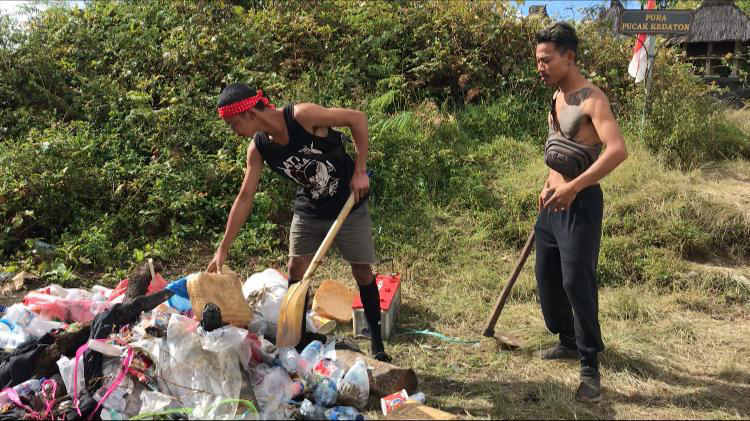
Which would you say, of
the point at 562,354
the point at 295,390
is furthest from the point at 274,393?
the point at 562,354

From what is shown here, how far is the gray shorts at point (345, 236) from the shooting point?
3.43 metres

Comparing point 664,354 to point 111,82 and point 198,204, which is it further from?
point 111,82

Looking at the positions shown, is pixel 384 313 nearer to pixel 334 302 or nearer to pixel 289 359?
pixel 334 302

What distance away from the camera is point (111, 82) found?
24.7 ft

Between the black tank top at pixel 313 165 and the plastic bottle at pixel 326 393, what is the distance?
970mm

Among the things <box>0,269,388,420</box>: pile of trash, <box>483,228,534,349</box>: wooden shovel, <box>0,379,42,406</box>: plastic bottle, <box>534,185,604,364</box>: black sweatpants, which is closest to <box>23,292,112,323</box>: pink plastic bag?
<box>0,269,388,420</box>: pile of trash

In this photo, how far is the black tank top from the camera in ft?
10.8

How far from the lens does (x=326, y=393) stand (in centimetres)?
304

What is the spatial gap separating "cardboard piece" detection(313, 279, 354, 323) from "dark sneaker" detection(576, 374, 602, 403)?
184cm

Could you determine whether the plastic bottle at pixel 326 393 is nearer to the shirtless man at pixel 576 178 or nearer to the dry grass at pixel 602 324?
the dry grass at pixel 602 324

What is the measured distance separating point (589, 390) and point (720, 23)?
19.7 meters

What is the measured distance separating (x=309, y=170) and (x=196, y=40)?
556cm

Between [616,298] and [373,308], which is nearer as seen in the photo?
[373,308]

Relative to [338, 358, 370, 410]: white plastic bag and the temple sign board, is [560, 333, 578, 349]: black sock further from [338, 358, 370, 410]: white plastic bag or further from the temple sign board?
the temple sign board
